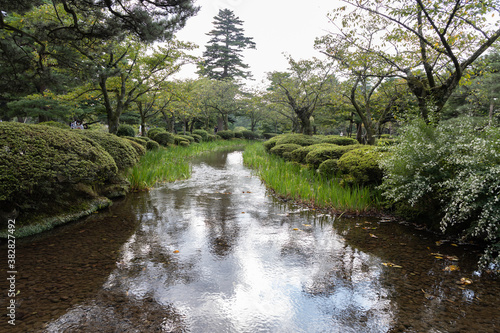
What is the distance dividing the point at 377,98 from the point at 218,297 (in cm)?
988

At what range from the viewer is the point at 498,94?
1374 centimetres

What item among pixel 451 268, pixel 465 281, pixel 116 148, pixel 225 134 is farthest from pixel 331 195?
pixel 225 134

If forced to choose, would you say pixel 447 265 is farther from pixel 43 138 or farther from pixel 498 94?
pixel 498 94

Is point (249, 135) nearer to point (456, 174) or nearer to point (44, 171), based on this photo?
point (44, 171)

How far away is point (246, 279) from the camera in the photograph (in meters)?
2.28

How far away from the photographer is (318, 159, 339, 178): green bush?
5.57 meters

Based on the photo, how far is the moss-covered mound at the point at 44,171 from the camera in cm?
287

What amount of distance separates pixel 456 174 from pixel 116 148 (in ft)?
18.6

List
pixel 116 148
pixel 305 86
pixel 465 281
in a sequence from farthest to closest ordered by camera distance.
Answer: pixel 305 86
pixel 116 148
pixel 465 281

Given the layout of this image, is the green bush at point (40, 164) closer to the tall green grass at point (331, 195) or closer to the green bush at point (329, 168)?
the tall green grass at point (331, 195)

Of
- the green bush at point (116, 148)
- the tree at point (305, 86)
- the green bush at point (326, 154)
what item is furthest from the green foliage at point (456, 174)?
the tree at point (305, 86)

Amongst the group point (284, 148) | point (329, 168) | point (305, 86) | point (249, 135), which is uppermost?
point (305, 86)

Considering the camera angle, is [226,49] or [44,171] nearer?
[44,171]

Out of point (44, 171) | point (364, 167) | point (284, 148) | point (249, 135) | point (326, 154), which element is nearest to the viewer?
point (44, 171)
